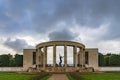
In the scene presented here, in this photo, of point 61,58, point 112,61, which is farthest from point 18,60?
point 112,61

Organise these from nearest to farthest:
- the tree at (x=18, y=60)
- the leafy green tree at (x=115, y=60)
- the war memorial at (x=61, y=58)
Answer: the war memorial at (x=61, y=58) → the leafy green tree at (x=115, y=60) → the tree at (x=18, y=60)

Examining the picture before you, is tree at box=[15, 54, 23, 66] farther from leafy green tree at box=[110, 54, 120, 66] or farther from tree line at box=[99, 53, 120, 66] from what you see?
leafy green tree at box=[110, 54, 120, 66]

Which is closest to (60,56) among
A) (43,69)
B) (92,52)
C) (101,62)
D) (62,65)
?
(62,65)

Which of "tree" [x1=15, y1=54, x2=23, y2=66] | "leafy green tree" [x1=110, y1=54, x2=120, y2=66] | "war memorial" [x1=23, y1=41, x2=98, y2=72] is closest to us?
"war memorial" [x1=23, y1=41, x2=98, y2=72]

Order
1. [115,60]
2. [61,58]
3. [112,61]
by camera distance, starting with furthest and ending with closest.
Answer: [112,61], [115,60], [61,58]

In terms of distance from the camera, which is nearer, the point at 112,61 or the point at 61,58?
the point at 61,58

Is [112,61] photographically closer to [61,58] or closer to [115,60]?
[115,60]

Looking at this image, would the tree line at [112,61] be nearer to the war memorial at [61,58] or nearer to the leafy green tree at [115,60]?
the leafy green tree at [115,60]

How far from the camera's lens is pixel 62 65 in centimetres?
5009

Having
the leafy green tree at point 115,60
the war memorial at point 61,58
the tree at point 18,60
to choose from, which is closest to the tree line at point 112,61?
the leafy green tree at point 115,60

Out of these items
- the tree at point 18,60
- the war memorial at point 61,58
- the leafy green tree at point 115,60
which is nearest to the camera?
the war memorial at point 61,58

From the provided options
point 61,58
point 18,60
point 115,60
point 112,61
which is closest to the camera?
point 61,58

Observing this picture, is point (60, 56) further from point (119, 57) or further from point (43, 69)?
point (119, 57)

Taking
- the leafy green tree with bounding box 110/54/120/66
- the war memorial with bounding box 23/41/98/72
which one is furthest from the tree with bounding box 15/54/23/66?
the leafy green tree with bounding box 110/54/120/66
